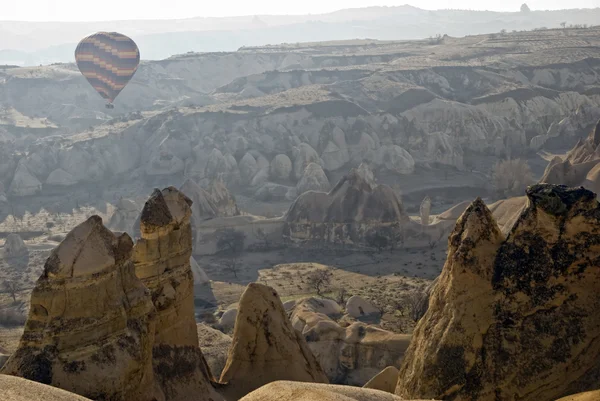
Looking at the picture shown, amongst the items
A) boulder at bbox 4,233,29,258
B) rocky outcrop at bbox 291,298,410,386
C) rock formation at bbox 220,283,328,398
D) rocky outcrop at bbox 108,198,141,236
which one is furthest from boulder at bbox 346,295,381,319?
boulder at bbox 4,233,29,258

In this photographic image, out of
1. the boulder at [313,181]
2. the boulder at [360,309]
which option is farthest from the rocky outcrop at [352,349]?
the boulder at [313,181]

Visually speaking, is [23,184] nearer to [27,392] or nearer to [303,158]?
[303,158]

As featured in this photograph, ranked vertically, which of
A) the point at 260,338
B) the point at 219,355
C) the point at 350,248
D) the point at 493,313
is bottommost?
the point at 350,248

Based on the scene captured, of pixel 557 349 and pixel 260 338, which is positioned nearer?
pixel 557 349

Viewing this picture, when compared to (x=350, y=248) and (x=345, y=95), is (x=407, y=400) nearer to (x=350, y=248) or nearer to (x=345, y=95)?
(x=350, y=248)

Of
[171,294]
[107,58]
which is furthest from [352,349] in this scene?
[107,58]

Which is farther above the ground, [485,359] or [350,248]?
[485,359]

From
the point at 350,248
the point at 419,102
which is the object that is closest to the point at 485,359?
the point at 350,248
